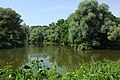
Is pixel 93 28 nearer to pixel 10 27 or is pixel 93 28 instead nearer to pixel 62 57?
pixel 62 57

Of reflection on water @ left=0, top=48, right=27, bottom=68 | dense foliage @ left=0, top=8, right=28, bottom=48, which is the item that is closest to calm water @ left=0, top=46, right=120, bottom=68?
Result: reflection on water @ left=0, top=48, right=27, bottom=68

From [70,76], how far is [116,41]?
3719cm

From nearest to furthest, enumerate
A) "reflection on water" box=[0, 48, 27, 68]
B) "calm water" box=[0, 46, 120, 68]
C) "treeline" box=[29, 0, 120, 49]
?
"calm water" box=[0, 46, 120, 68]
"reflection on water" box=[0, 48, 27, 68]
"treeline" box=[29, 0, 120, 49]

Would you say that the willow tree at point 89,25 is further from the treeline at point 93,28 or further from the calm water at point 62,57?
the calm water at point 62,57

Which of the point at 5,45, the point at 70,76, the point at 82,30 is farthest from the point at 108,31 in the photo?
the point at 70,76

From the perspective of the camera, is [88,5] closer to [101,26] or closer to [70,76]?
[101,26]

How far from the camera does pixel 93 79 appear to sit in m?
4.11

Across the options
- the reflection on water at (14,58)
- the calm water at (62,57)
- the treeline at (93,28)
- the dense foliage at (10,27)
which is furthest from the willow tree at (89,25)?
the dense foliage at (10,27)

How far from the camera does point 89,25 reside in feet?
129

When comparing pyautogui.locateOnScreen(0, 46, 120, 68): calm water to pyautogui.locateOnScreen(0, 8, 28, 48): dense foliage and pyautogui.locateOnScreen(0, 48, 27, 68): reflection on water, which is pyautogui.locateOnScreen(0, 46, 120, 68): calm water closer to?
pyautogui.locateOnScreen(0, 48, 27, 68): reflection on water

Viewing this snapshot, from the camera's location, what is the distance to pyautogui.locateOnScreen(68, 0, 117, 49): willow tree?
126 ft

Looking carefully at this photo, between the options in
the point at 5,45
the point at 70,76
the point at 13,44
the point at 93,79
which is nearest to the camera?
the point at 93,79

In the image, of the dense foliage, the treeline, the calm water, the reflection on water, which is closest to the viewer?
the calm water

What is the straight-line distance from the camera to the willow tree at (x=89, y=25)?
3828 cm
